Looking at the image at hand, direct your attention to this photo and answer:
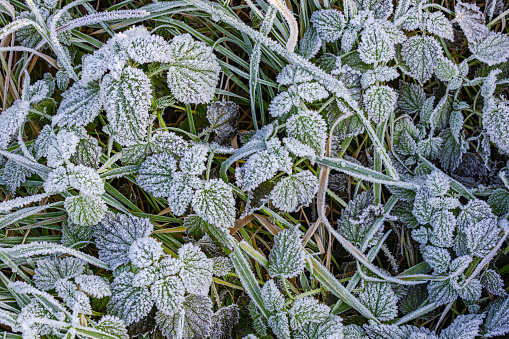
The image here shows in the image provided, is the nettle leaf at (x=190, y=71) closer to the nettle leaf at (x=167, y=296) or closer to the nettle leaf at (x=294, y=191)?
the nettle leaf at (x=294, y=191)

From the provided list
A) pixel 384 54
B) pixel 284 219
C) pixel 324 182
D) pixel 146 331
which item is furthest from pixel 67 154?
pixel 384 54

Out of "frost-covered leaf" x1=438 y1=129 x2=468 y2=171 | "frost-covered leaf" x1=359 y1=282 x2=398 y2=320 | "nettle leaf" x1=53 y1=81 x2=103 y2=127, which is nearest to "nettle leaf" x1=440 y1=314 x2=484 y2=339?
Answer: "frost-covered leaf" x1=359 y1=282 x2=398 y2=320

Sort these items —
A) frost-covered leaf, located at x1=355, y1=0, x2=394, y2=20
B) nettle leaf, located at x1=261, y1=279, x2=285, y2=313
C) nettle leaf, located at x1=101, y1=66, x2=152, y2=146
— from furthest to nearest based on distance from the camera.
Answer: frost-covered leaf, located at x1=355, y1=0, x2=394, y2=20
nettle leaf, located at x1=261, y1=279, x2=285, y2=313
nettle leaf, located at x1=101, y1=66, x2=152, y2=146

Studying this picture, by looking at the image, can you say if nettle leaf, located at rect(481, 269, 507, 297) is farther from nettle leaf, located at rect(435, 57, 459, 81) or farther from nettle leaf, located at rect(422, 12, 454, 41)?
nettle leaf, located at rect(422, 12, 454, 41)

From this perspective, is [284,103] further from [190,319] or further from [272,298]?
[190,319]

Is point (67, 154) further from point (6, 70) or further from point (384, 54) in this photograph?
point (384, 54)

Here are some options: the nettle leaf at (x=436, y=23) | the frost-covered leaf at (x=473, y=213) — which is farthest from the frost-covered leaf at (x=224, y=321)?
the nettle leaf at (x=436, y=23)

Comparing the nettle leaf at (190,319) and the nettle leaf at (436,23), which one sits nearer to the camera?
A: the nettle leaf at (190,319)

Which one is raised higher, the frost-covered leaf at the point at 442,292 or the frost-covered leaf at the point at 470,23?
the frost-covered leaf at the point at 470,23
